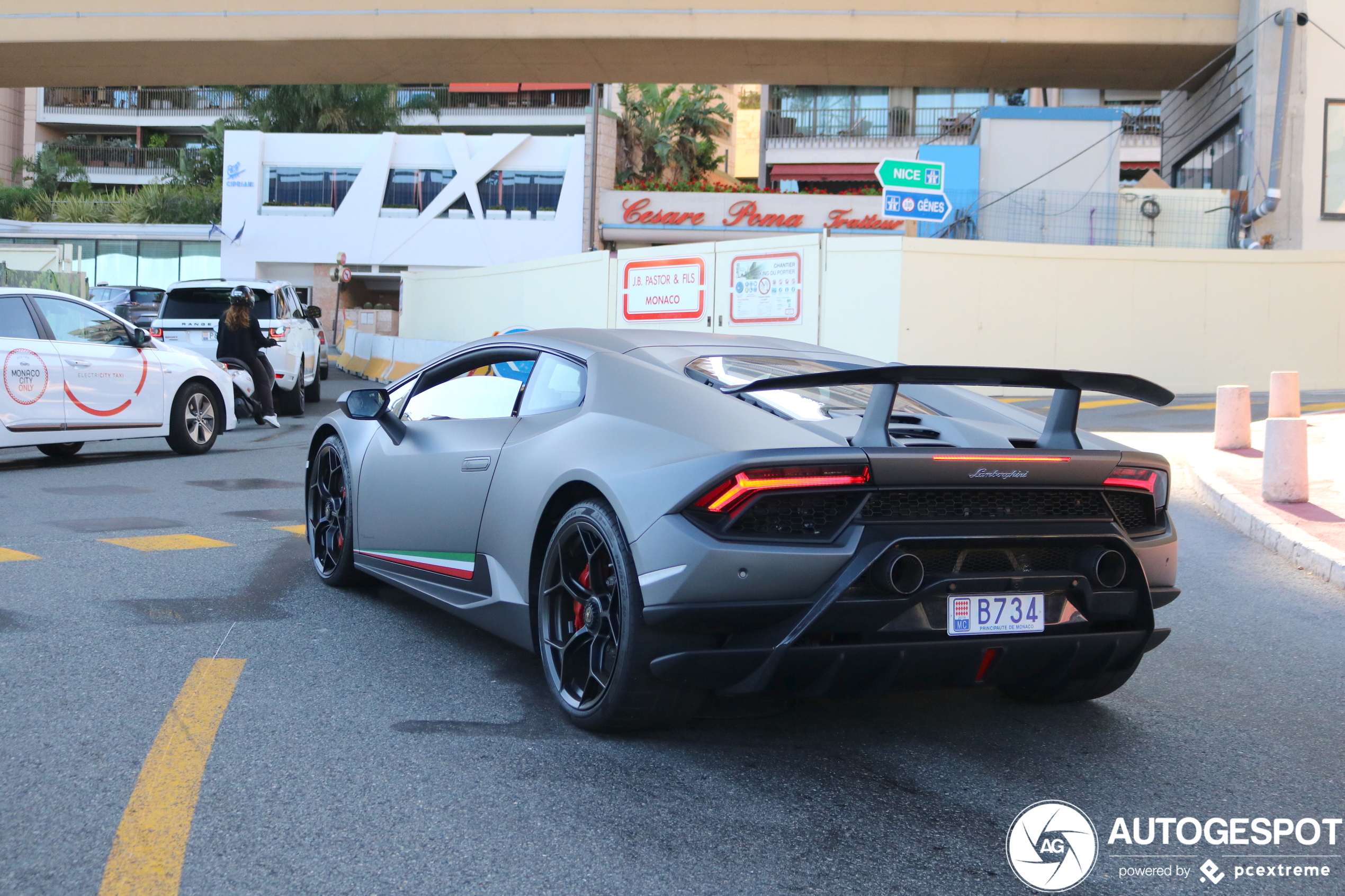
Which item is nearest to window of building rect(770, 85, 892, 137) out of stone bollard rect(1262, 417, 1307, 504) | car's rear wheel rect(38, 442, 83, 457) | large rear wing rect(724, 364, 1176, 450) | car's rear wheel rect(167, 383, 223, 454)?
car's rear wheel rect(167, 383, 223, 454)

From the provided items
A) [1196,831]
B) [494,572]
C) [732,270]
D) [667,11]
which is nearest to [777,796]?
[1196,831]

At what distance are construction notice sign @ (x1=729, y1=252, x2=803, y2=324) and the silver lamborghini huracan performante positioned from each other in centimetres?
1613

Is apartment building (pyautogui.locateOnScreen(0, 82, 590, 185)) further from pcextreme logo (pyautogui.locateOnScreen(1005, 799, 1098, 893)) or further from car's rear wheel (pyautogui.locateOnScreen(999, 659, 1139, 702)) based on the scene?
pcextreme logo (pyautogui.locateOnScreen(1005, 799, 1098, 893))

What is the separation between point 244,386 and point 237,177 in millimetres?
33003

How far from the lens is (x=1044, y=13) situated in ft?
86.6

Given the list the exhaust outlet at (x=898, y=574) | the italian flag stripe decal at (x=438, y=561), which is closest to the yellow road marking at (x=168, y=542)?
the italian flag stripe decal at (x=438, y=561)

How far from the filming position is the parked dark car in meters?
26.8

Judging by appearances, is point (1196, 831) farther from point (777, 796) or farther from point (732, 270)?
point (732, 270)

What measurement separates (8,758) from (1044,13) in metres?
27.0

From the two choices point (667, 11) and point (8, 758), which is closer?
point (8, 758)

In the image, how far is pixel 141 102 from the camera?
71.4 meters

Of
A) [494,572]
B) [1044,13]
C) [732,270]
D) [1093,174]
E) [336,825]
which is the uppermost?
[1044,13]

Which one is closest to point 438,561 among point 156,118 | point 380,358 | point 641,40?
point 380,358

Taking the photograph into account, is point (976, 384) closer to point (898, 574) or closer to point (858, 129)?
point (898, 574)
